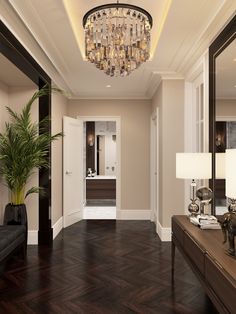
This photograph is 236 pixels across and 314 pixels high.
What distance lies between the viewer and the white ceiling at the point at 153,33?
2629 mm

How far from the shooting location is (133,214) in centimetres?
631

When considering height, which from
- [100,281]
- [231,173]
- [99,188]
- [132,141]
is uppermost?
[132,141]

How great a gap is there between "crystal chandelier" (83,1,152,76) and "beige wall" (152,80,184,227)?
7.23 feet

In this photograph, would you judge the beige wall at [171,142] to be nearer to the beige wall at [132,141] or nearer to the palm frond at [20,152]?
the beige wall at [132,141]

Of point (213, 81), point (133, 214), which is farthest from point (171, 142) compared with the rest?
point (133, 214)

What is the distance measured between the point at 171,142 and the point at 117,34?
8.47 feet

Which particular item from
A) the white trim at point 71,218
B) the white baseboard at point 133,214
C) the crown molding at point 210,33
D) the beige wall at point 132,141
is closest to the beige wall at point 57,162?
the white trim at point 71,218

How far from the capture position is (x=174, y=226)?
310 centimetres

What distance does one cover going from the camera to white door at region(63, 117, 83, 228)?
552cm

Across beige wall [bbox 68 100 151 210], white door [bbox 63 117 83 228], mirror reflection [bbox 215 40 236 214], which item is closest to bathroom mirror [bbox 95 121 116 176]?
beige wall [bbox 68 100 151 210]

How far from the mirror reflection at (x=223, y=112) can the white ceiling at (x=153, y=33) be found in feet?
1.29

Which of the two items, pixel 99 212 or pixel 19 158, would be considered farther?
pixel 99 212

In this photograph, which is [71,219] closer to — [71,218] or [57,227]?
[71,218]

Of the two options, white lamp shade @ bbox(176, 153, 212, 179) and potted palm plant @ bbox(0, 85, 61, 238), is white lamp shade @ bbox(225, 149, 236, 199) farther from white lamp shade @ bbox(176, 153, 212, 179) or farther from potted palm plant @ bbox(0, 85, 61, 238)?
potted palm plant @ bbox(0, 85, 61, 238)
